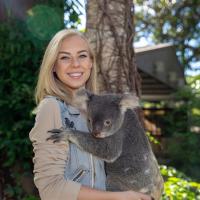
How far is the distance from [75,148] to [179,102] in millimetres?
7370

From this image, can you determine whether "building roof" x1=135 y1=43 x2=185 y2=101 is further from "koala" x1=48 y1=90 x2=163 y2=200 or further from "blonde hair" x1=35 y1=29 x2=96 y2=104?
"blonde hair" x1=35 y1=29 x2=96 y2=104

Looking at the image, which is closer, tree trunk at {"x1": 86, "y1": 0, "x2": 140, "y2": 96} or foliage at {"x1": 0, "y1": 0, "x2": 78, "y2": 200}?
tree trunk at {"x1": 86, "y1": 0, "x2": 140, "y2": 96}

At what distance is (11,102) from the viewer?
480cm

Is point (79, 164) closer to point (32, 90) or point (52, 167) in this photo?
point (52, 167)

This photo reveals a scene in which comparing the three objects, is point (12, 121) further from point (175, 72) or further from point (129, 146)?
point (175, 72)

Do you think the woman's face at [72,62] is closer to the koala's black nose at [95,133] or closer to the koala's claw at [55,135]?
the koala's black nose at [95,133]

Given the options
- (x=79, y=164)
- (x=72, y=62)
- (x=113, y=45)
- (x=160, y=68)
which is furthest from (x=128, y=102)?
(x=160, y=68)

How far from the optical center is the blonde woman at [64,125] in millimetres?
1913

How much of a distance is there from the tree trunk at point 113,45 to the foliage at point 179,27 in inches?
426

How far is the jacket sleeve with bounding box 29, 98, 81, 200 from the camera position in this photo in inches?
74.9

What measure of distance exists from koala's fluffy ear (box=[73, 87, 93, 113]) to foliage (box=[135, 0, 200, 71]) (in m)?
12.2

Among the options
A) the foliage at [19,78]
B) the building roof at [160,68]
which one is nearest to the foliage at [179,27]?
the building roof at [160,68]

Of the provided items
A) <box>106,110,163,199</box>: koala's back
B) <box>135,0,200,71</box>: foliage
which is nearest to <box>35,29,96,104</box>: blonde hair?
<box>106,110,163,199</box>: koala's back

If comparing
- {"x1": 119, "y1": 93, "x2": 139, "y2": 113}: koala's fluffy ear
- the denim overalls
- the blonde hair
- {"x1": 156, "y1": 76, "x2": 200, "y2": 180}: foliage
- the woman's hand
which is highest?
the blonde hair
